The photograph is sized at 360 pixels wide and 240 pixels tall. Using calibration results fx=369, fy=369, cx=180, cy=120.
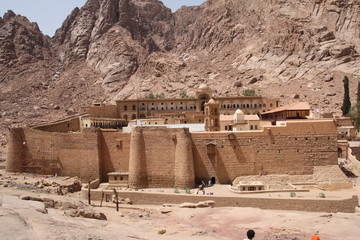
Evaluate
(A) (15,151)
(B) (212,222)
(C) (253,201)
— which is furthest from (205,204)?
(A) (15,151)

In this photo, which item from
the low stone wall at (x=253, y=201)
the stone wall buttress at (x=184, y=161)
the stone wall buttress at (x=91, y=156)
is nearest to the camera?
the low stone wall at (x=253, y=201)

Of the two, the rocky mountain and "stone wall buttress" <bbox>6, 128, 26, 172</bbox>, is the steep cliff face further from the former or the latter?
"stone wall buttress" <bbox>6, 128, 26, 172</bbox>

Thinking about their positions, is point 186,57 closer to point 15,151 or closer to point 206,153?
point 15,151

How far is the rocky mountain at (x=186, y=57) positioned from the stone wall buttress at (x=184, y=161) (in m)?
34.6

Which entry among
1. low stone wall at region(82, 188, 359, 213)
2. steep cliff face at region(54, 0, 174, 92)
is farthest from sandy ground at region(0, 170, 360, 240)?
steep cliff face at region(54, 0, 174, 92)

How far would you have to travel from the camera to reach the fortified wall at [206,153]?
25.3 meters

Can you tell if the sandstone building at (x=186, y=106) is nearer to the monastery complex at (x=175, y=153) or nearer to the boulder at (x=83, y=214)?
the monastery complex at (x=175, y=153)

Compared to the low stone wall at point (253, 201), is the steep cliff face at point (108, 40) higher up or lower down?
higher up

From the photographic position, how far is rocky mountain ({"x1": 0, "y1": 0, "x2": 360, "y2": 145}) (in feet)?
211

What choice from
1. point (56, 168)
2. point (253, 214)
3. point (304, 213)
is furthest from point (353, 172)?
point (56, 168)

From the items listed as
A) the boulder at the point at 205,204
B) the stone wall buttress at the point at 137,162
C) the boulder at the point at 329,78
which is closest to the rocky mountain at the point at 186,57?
the boulder at the point at 329,78

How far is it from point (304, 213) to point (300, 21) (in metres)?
60.7

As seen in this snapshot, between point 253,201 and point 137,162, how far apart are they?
346 inches

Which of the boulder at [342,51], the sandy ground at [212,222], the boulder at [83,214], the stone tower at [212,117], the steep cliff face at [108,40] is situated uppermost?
the steep cliff face at [108,40]
